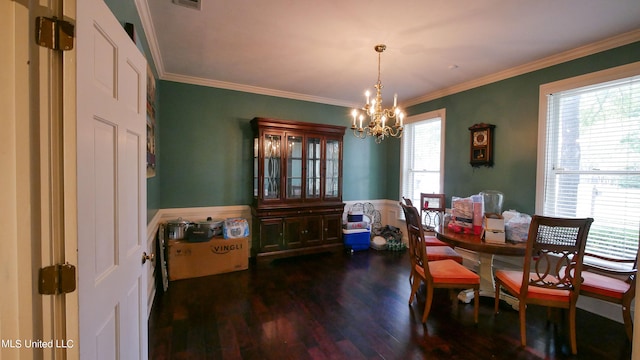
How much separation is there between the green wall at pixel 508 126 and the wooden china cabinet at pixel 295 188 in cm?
179

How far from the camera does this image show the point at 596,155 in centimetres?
264

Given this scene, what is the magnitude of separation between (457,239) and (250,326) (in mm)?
2055

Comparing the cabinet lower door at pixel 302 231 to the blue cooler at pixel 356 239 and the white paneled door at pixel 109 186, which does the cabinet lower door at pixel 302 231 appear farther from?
the white paneled door at pixel 109 186

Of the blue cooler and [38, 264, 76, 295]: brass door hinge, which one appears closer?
[38, 264, 76, 295]: brass door hinge

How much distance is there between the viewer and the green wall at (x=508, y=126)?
2791 millimetres

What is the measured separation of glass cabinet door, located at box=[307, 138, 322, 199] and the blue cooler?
83cm

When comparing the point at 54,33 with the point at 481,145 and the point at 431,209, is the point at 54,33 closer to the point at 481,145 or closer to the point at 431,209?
the point at 431,209

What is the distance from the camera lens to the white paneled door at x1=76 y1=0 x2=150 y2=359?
915mm

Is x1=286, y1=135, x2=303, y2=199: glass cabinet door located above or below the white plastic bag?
above

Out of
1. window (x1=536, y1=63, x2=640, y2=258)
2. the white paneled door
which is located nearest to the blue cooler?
window (x1=536, y1=63, x2=640, y2=258)

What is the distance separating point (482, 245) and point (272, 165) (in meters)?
2.80

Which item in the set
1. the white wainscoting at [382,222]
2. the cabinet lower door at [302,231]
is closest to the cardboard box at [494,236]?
the white wainscoting at [382,222]

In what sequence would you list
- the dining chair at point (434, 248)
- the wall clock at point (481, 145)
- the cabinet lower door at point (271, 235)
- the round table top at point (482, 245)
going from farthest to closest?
1. the cabinet lower door at point (271, 235)
2. the wall clock at point (481, 145)
3. the dining chair at point (434, 248)
4. the round table top at point (482, 245)

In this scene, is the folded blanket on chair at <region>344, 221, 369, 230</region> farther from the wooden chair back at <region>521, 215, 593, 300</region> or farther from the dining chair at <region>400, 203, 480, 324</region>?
the wooden chair back at <region>521, 215, 593, 300</region>
